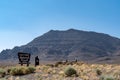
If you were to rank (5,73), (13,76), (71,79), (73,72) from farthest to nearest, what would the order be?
(5,73) → (13,76) → (73,72) → (71,79)

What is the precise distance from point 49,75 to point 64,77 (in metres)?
1.72

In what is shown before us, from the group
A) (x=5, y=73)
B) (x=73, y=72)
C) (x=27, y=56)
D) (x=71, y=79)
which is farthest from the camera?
(x=27, y=56)

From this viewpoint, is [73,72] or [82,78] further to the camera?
[73,72]

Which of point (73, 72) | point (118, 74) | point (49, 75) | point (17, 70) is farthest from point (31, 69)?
point (118, 74)

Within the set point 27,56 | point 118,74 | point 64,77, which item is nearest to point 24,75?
point 64,77

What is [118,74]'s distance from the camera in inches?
819

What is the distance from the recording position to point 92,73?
22.4 m

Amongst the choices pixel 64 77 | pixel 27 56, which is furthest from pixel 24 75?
pixel 27 56

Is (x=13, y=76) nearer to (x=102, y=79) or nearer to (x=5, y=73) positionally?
(x=5, y=73)

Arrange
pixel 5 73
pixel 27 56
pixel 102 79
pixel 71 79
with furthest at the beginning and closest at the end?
pixel 27 56 < pixel 5 73 < pixel 71 79 < pixel 102 79

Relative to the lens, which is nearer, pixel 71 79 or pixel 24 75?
pixel 71 79

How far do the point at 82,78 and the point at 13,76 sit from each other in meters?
5.43

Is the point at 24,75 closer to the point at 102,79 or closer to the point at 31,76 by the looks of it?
the point at 31,76

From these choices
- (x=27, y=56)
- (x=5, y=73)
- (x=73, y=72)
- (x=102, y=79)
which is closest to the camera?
(x=102, y=79)
